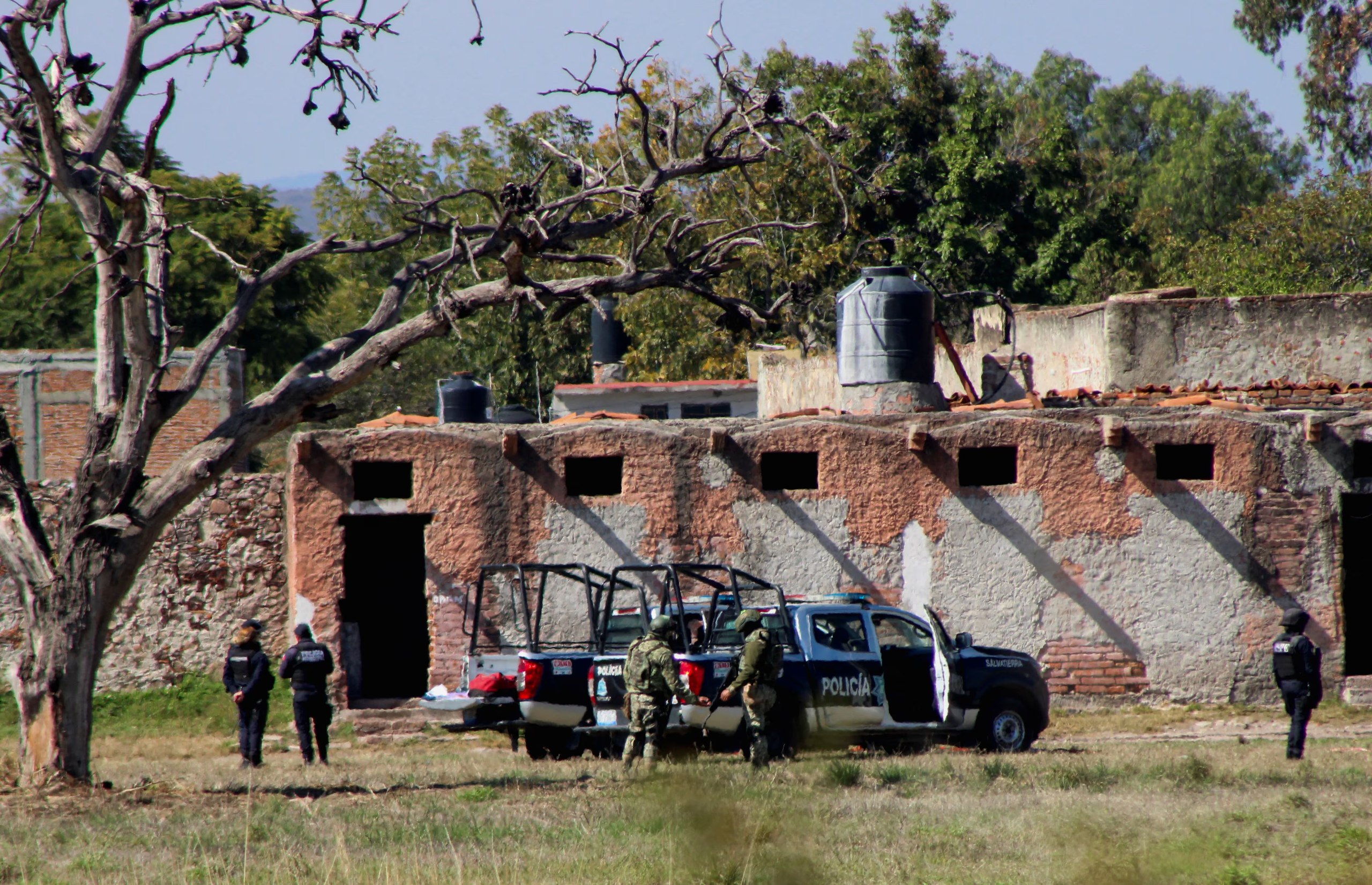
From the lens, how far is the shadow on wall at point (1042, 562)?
1833 centimetres

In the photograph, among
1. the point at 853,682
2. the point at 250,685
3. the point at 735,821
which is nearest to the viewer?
the point at 735,821

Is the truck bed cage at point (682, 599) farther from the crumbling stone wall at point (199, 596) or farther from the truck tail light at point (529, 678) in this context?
the crumbling stone wall at point (199, 596)

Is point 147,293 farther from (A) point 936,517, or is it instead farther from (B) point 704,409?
(B) point 704,409

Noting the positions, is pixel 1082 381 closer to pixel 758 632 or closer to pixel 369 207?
pixel 758 632

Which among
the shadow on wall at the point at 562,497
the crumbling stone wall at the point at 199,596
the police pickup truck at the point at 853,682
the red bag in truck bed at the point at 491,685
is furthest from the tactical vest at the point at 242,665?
the shadow on wall at the point at 562,497

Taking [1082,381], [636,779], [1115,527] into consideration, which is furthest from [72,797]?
[1082,381]

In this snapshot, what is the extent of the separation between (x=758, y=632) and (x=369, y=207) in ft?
132

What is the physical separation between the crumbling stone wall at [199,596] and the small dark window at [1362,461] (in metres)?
13.2

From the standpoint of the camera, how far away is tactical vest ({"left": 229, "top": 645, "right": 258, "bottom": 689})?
15562 mm

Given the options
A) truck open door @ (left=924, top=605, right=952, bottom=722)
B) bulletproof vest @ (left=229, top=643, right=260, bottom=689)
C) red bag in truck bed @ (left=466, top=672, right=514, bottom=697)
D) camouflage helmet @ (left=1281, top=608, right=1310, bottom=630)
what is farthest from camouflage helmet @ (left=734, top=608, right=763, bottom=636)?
bulletproof vest @ (left=229, top=643, right=260, bottom=689)

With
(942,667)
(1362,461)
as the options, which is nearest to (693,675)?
(942,667)

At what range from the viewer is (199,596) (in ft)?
64.3

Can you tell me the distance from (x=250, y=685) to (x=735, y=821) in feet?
29.1

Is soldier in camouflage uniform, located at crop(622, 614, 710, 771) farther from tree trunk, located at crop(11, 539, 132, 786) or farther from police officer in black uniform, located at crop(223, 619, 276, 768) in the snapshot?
tree trunk, located at crop(11, 539, 132, 786)
